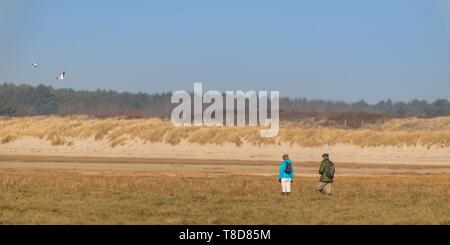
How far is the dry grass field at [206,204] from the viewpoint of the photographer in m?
22.6

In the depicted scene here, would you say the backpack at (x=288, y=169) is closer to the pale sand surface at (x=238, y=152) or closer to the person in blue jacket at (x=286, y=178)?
the person in blue jacket at (x=286, y=178)

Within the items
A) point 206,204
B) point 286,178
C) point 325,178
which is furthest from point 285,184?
point 206,204

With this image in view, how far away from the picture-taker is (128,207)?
80.6 feet

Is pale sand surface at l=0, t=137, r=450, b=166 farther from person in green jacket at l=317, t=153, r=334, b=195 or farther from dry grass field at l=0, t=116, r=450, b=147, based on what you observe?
person in green jacket at l=317, t=153, r=334, b=195

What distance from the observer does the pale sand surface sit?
2559 inches

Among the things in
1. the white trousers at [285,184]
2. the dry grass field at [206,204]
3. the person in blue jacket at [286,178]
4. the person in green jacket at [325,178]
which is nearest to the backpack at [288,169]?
the person in blue jacket at [286,178]

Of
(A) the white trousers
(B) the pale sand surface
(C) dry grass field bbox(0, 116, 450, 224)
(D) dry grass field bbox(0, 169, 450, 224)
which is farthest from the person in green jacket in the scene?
(B) the pale sand surface

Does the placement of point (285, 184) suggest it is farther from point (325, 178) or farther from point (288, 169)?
point (325, 178)

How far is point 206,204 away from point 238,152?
138 feet

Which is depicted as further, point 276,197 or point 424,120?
point 424,120

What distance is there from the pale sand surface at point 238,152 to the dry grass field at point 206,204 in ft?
101

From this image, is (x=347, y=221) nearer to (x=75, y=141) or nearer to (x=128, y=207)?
(x=128, y=207)
